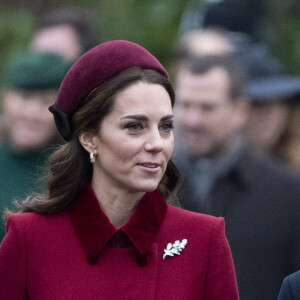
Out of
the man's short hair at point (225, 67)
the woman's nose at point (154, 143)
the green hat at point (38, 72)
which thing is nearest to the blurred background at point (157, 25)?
the man's short hair at point (225, 67)

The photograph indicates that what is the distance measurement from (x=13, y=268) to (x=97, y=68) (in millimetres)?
907

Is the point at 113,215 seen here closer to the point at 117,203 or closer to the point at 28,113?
the point at 117,203

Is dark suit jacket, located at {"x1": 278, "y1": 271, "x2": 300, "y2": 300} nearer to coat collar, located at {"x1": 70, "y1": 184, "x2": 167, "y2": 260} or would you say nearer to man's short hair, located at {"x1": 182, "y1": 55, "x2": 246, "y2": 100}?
coat collar, located at {"x1": 70, "y1": 184, "x2": 167, "y2": 260}

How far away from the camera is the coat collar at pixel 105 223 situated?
509cm

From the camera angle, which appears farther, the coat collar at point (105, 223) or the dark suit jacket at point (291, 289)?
the coat collar at point (105, 223)

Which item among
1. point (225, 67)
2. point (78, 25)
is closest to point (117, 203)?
point (225, 67)

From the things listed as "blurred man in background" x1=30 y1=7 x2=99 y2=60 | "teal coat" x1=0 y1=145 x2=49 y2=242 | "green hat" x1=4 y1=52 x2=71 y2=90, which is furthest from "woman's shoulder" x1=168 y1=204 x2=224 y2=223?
"blurred man in background" x1=30 y1=7 x2=99 y2=60

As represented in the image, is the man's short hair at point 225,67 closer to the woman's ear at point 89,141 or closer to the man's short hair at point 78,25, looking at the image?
the man's short hair at point 78,25

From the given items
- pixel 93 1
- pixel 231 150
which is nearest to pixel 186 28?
pixel 93 1

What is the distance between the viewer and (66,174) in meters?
5.23

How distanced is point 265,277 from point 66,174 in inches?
73.6

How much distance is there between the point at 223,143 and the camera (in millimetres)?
7223

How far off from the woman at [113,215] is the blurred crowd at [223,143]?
0.92 metres

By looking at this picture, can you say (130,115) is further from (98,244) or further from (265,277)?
(265,277)
